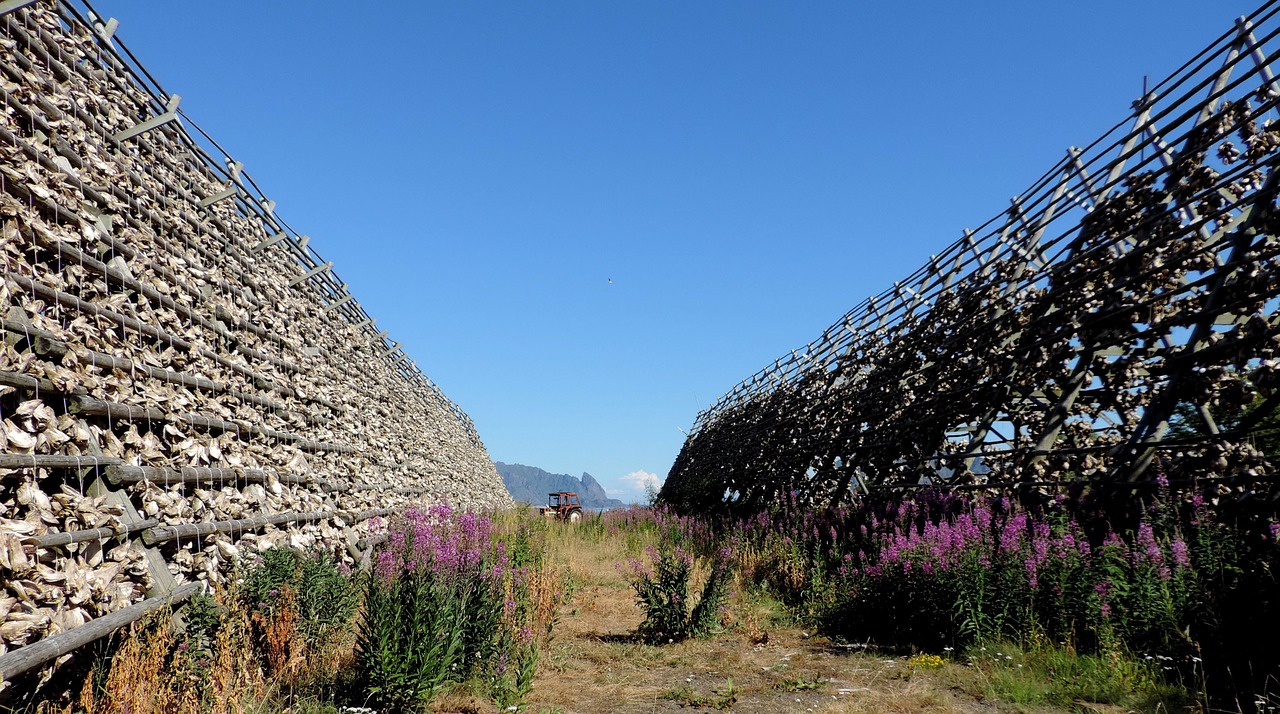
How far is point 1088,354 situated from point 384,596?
5.83m

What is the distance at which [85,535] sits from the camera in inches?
147

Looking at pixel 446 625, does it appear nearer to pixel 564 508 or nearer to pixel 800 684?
pixel 800 684

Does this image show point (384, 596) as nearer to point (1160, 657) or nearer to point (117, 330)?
point (117, 330)

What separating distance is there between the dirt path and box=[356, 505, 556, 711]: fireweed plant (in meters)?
0.26

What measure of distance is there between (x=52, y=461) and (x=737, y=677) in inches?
→ 165

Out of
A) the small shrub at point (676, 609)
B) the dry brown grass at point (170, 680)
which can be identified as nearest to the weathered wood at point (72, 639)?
the dry brown grass at point (170, 680)

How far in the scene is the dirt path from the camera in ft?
13.2

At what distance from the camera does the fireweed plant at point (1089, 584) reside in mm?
3699

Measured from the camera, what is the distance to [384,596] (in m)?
4.01

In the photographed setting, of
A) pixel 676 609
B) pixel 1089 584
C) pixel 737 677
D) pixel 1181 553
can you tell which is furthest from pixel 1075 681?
pixel 676 609

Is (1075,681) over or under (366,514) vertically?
under

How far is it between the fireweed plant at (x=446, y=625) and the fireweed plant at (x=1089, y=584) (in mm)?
2628

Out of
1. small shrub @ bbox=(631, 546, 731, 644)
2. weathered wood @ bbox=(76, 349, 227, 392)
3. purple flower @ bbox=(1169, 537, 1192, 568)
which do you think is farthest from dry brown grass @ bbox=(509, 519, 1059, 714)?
weathered wood @ bbox=(76, 349, 227, 392)

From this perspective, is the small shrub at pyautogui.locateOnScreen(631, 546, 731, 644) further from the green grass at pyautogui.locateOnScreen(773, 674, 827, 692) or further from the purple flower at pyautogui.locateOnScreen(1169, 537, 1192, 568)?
the purple flower at pyautogui.locateOnScreen(1169, 537, 1192, 568)
